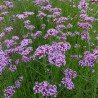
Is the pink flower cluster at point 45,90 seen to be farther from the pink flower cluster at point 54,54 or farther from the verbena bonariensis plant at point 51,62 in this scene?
the pink flower cluster at point 54,54

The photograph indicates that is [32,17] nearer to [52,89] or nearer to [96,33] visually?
[96,33]

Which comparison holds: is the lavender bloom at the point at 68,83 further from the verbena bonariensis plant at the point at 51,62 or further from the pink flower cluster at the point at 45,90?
the pink flower cluster at the point at 45,90

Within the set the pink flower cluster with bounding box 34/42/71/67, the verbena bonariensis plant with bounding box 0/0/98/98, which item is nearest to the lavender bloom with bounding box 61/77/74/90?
the verbena bonariensis plant with bounding box 0/0/98/98

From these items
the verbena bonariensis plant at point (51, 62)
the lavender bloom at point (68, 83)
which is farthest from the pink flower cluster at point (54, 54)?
the lavender bloom at point (68, 83)

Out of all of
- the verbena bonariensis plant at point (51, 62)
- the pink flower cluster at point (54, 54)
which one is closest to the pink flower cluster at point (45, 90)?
the verbena bonariensis plant at point (51, 62)

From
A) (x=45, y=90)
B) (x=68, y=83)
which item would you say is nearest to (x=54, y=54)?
(x=68, y=83)

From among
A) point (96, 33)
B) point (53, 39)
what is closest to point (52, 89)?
point (53, 39)

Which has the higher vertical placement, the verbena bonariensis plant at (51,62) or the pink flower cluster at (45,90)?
the pink flower cluster at (45,90)

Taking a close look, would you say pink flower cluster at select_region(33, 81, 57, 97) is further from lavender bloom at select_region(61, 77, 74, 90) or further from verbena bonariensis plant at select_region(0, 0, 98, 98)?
lavender bloom at select_region(61, 77, 74, 90)

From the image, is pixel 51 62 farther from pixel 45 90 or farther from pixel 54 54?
pixel 45 90

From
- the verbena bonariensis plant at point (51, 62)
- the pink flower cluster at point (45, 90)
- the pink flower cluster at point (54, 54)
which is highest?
the pink flower cluster at point (54, 54)

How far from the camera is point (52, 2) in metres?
4.96

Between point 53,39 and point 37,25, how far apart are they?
30.3 inches

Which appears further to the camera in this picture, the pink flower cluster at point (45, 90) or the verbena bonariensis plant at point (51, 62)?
the verbena bonariensis plant at point (51, 62)
